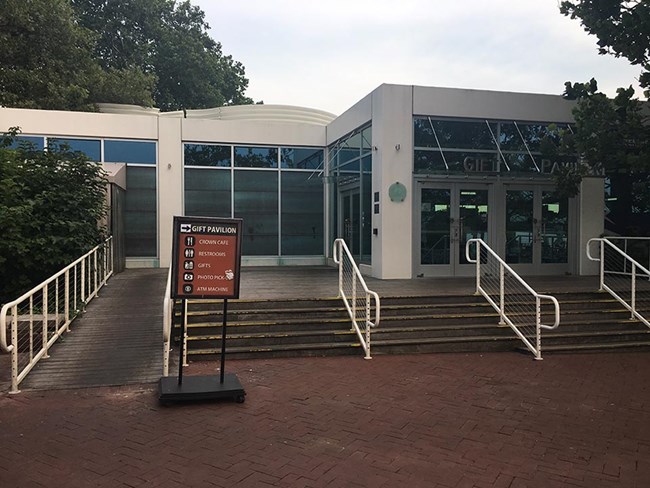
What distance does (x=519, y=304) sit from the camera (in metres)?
8.59

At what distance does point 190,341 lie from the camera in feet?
22.6

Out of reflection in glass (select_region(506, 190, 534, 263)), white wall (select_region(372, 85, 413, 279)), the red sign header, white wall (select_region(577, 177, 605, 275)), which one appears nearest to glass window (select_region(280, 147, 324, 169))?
white wall (select_region(372, 85, 413, 279))

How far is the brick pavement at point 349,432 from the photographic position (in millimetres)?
3641

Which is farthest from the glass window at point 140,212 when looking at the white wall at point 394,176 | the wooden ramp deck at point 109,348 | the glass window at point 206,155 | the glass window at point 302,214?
the white wall at point 394,176

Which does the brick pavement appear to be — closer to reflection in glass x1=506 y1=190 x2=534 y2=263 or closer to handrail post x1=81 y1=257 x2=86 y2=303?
handrail post x1=81 y1=257 x2=86 y2=303

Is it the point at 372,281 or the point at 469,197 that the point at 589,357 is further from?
the point at 469,197

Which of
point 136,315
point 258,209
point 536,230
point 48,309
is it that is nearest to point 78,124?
point 258,209

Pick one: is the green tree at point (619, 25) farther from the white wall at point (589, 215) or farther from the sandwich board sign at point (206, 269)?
the sandwich board sign at point (206, 269)

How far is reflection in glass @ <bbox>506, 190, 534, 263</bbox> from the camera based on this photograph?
1223cm

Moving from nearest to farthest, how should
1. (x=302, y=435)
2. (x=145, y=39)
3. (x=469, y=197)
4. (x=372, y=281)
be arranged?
(x=302, y=435) < (x=372, y=281) < (x=469, y=197) < (x=145, y=39)

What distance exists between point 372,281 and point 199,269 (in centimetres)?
592

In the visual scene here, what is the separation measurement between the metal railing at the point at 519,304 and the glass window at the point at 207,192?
7.67 m

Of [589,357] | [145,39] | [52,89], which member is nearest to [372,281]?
[589,357]

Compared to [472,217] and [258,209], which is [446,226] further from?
[258,209]
